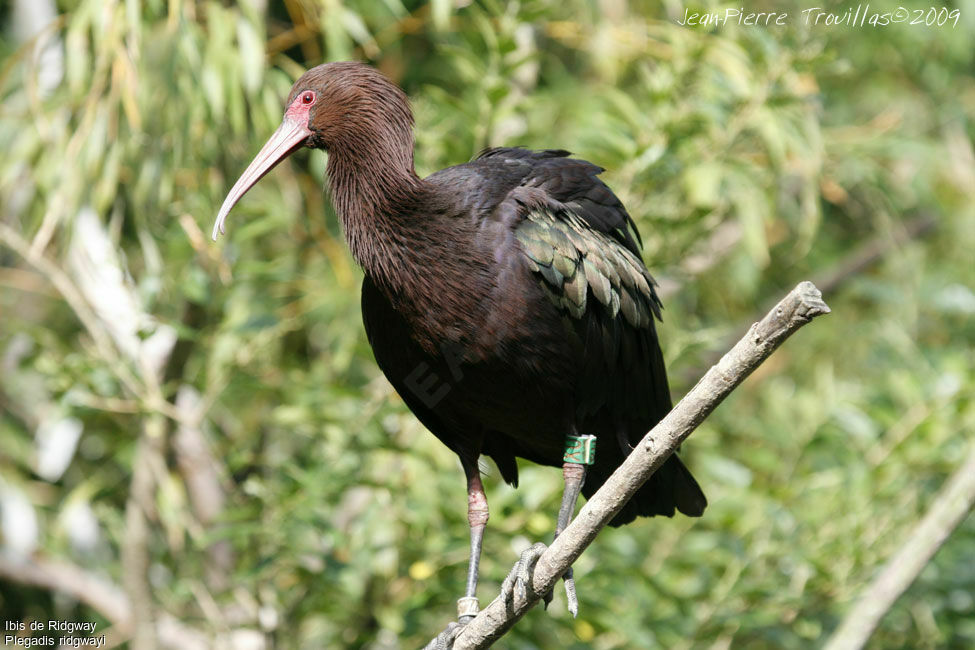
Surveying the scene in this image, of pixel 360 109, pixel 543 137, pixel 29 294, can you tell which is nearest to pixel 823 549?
pixel 543 137

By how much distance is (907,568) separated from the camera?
4.71 m

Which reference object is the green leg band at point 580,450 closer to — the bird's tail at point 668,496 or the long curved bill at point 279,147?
the bird's tail at point 668,496

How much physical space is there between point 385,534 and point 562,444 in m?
1.50

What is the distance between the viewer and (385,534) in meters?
5.27

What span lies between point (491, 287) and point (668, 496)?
3.42 ft

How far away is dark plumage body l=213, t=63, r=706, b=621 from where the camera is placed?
12.0 ft

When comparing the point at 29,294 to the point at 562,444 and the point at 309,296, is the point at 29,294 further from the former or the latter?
the point at 562,444

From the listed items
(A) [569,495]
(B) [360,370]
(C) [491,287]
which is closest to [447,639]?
(A) [569,495]

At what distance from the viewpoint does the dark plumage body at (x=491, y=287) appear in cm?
367

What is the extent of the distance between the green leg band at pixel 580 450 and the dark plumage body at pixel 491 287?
1 centimetres

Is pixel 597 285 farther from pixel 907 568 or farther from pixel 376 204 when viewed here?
pixel 907 568

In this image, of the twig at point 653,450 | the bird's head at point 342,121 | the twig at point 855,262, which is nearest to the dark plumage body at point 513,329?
the bird's head at point 342,121

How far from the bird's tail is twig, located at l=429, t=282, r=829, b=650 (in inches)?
26.7

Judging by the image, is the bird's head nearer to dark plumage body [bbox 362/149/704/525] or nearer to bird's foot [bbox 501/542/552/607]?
dark plumage body [bbox 362/149/704/525]
